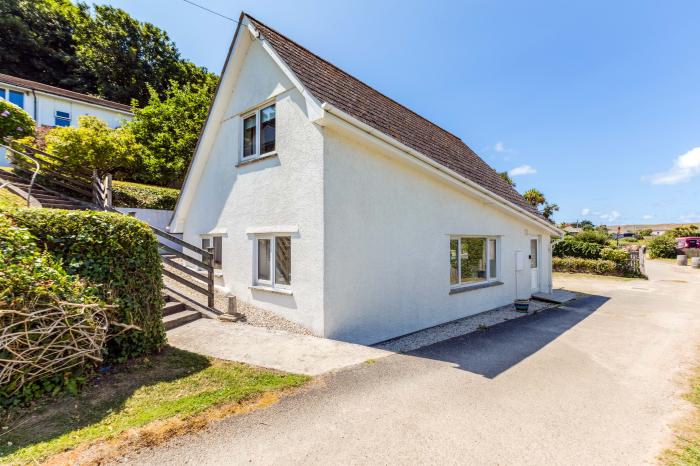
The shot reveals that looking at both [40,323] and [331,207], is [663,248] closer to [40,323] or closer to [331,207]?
[331,207]

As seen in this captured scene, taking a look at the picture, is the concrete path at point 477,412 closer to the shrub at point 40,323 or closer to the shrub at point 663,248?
the shrub at point 40,323

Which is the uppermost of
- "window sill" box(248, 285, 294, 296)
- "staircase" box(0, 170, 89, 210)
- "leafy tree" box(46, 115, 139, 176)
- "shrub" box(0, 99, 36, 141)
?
"shrub" box(0, 99, 36, 141)

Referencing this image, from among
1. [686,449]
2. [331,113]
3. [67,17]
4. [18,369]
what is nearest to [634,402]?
[686,449]

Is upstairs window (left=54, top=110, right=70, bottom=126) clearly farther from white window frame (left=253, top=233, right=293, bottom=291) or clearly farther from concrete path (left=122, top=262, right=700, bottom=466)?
concrete path (left=122, top=262, right=700, bottom=466)

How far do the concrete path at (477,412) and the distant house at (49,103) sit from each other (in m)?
28.7

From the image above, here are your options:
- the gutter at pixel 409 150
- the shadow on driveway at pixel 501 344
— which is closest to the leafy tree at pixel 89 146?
the gutter at pixel 409 150

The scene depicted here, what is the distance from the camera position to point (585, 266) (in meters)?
22.2

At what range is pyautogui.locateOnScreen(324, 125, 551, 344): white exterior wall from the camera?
22.2ft

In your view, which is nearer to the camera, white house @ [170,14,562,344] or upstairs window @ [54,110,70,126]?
white house @ [170,14,562,344]

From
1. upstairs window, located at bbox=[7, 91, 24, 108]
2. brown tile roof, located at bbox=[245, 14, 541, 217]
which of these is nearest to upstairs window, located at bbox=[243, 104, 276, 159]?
brown tile roof, located at bbox=[245, 14, 541, 217]

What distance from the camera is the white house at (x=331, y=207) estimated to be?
6.80 meters

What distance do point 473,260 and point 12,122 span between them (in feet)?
72.8

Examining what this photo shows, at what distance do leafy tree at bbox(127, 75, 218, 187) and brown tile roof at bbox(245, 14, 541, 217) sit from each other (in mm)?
13575

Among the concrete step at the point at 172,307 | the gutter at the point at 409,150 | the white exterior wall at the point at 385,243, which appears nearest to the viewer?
the gutter at the point at 409,150
